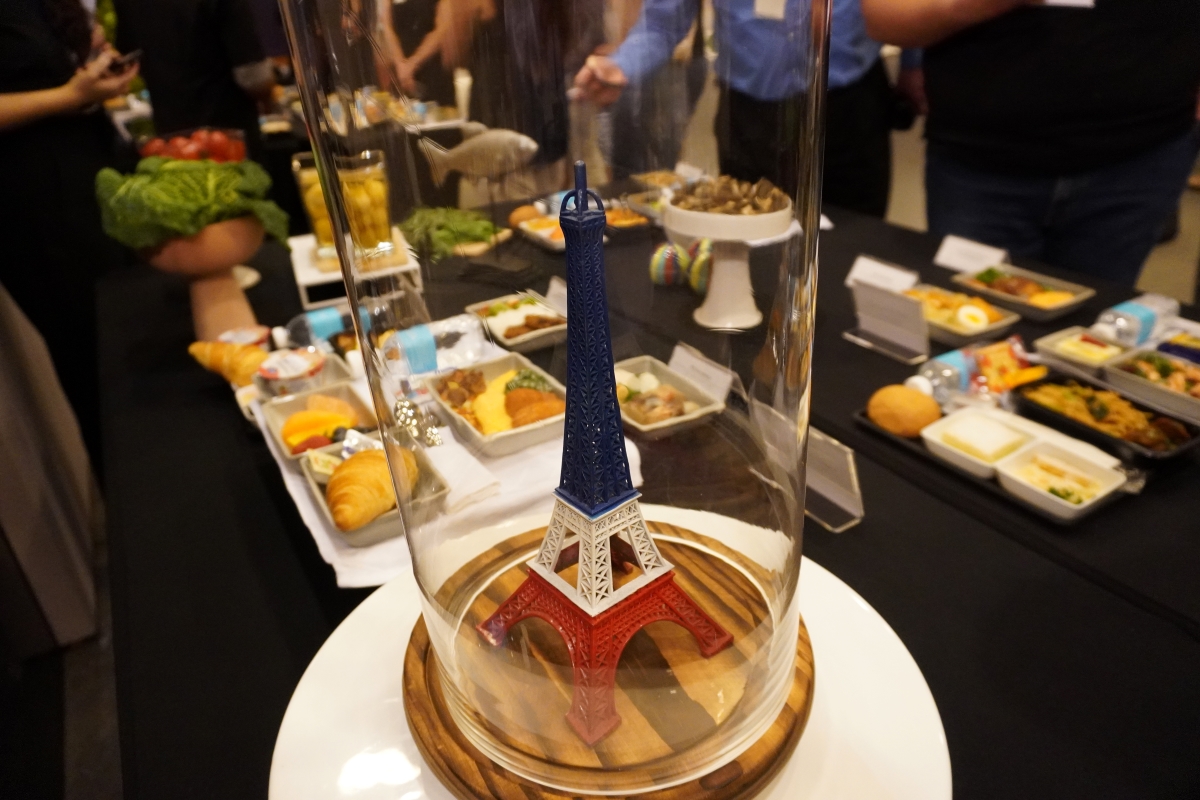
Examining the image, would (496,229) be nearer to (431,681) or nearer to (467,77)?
(467,77)

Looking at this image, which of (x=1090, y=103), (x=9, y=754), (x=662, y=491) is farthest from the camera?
(x=1090, y=103)

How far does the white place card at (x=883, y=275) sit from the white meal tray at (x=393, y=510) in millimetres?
825

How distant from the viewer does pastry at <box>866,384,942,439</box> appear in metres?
0.84

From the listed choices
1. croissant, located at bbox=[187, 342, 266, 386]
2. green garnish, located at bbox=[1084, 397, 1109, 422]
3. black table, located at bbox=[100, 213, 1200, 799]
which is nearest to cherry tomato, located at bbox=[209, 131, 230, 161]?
croissant, located at bbox=[187, 342, 266, 386]

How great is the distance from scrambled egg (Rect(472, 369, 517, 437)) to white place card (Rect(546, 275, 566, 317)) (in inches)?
3.7

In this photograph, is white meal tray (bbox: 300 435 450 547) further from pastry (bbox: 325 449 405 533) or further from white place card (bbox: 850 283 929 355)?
white place card (bbox: 850 283 929 355)

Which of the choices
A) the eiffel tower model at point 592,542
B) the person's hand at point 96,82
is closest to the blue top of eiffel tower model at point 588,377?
the eiffel tower model at point 592,542

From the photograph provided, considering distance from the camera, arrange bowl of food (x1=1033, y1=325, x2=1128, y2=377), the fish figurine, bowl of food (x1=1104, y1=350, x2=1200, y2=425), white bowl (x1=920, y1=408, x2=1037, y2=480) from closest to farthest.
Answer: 1. the fish figurine
2. white bowl (x1=920, y1=408, x2=1037, y2=480)
3. bowl of food (x1=1104, y1=350, x2=1200, y2=425)
4. bowl of food (x1=1033, y1=325, x2=1128, y2=377)

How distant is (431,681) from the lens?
50cm

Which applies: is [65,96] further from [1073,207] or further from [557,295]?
[1073,207]

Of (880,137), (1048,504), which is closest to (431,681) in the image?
(1048,504)

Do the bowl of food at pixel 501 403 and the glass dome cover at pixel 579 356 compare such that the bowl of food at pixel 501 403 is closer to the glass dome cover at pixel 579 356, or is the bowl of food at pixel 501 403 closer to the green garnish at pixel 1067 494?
the glass dome cover at pixel 579 356

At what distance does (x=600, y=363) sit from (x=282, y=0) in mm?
266

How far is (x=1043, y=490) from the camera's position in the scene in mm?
726
